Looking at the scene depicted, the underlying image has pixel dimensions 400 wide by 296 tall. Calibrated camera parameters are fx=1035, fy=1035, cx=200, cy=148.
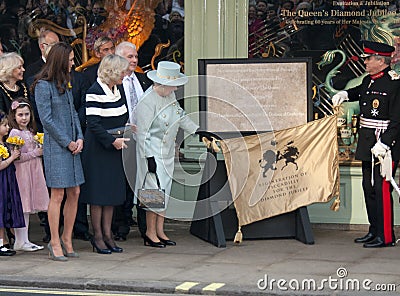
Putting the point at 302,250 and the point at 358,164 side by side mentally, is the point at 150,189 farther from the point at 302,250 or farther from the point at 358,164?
the point at 358,164

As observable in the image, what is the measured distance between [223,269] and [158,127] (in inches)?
67.6

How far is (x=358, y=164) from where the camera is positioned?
1115 centimetres

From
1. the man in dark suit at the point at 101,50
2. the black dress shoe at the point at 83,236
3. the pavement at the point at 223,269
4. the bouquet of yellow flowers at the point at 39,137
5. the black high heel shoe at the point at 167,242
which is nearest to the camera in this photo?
the pavement at the point at 223,269

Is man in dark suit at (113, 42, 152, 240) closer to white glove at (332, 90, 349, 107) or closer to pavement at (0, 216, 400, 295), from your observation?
pavement at (0, 216, 400, 295)

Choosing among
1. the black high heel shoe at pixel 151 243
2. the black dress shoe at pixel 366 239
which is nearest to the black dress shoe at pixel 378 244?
the black dress shoe at pixel 366 239

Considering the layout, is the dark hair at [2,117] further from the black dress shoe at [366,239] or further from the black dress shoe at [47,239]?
the black dress shoe at [366,239]

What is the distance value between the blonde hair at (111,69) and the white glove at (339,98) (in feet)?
7.18

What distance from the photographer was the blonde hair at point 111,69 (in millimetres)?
9641

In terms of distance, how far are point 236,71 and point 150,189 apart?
4.85 ft

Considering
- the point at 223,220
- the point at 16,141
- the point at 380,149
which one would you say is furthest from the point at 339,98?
the point at 16,141

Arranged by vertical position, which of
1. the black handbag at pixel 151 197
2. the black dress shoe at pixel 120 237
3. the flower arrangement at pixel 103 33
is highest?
the flower arrangement at pixel 103 33

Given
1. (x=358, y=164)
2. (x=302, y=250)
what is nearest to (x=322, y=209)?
(x=358, y=164)

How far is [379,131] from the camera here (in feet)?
33.3

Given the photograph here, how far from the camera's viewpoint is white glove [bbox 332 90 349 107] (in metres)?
10.4
